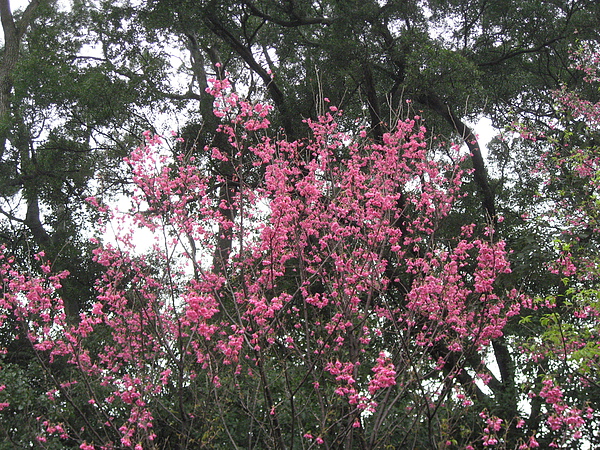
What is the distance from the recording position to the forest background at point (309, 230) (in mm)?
5133

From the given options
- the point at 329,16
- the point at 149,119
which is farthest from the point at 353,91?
the point at 149,119

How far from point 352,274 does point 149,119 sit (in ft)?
28.9

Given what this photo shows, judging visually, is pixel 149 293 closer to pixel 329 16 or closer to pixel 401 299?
pixel 401 299

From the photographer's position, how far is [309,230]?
5.53m

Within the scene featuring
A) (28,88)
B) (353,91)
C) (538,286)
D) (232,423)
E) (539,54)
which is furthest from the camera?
(539,54)

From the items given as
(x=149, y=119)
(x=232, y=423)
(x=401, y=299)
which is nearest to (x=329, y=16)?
(x=149, y=119)

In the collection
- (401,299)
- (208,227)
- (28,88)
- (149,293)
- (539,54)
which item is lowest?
(149,293)

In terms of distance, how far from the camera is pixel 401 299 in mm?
8250

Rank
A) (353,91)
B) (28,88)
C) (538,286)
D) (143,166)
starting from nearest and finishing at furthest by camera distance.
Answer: (143,166)
(538,286)
(353,91)
(28,88)

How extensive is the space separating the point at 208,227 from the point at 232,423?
110 inches

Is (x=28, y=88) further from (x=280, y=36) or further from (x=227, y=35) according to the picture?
(x=280, y=36)

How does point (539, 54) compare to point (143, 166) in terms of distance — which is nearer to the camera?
point (143, 166)

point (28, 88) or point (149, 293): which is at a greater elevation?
point (28, 88)

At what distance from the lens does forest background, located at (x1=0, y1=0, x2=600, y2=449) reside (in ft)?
16.8
